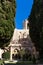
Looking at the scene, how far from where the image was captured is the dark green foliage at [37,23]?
2460 centimetres

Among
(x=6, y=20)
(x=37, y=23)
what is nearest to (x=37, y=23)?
(x=37, y=23)

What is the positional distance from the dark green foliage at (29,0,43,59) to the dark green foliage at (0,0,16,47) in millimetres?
3474

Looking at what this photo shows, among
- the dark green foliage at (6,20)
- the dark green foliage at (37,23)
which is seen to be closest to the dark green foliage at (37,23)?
the dark green foliage at (37,23)

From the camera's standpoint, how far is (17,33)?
79.6 m

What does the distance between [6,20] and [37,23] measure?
4.86 metres

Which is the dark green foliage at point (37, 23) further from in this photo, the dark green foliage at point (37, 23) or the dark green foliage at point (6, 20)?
the dark green foliage at point (6, 20)

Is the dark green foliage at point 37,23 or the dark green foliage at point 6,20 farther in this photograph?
the dark green foliage at point 37,23

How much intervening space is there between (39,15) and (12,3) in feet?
12.4

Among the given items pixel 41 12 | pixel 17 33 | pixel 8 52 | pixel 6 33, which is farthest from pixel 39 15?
pixel 17 33

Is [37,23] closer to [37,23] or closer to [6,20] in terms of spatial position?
[37,23]

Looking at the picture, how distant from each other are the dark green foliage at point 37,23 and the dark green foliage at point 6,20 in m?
3.47

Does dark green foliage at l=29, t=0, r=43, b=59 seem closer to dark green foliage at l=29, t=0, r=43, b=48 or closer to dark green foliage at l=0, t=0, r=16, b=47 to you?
dark green foliage at l=29, t=0, r=43, b=48

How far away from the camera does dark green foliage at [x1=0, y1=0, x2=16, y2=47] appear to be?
67.4 ft

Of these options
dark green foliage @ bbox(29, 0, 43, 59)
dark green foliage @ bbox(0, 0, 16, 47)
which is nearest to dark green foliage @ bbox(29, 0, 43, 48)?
dark green foliage @ bbox(29, 0, 43, 59)
